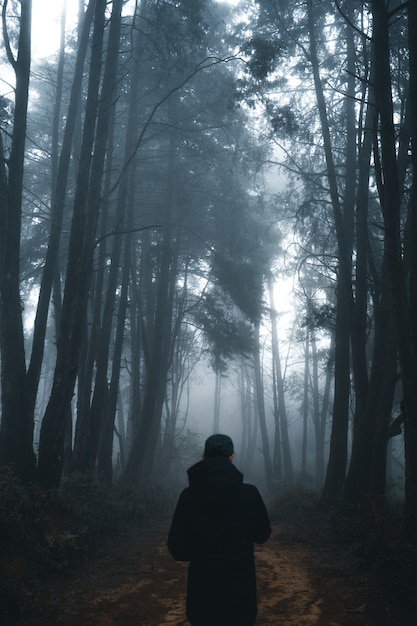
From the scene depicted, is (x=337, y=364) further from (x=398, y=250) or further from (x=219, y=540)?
(x=219, y=540)

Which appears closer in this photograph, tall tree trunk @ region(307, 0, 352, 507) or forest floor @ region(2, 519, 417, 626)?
forest floor @ region(2, 519, 417, 626)

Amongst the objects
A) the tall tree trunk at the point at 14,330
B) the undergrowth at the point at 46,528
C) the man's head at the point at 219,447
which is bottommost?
the undergrowth at the point at 46,528

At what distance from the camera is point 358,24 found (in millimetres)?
15039

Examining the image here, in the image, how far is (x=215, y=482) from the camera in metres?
3.83

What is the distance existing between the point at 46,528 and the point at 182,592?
240 centimetres

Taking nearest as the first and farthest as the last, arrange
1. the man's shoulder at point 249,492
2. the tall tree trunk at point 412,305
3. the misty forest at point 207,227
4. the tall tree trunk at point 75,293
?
1. the man's shoulder at point 249,492
2. the tall tree trunk at point 412,305
3. the misty forest at point 207,227
4. the tall tree trunk at point 75,293

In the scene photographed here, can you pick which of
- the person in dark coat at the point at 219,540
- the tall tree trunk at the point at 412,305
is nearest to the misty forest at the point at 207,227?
the tall tree trunk at the point at 412,305

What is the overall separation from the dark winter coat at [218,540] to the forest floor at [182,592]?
2.60 m

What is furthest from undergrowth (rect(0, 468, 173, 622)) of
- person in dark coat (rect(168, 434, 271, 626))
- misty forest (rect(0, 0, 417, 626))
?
person in dark coat (rect(168, 434, 271, 626))

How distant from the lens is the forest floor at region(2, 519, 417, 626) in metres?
6.20

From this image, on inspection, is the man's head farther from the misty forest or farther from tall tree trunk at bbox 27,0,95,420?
tall tree trunk at bbox 27,0,95,420

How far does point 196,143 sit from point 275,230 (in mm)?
4975

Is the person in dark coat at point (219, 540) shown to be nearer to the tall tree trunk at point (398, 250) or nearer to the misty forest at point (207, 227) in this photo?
the misty forest at point (207, 227)

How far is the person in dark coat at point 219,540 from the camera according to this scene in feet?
12.4
